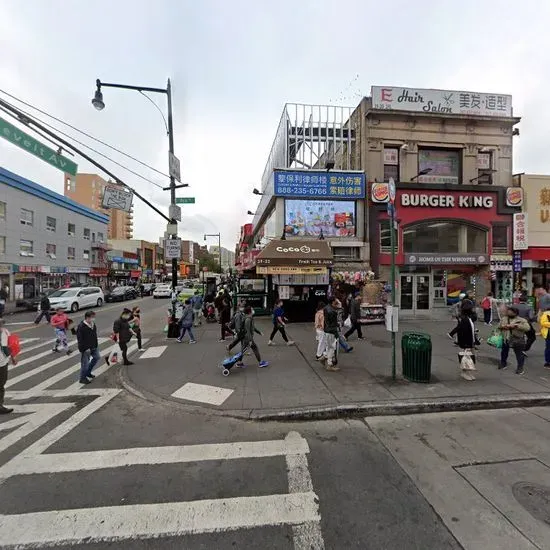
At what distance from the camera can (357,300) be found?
10.6m

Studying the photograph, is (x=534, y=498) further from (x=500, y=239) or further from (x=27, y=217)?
(x=27, y=217)

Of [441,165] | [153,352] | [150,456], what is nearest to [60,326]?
[153,352]

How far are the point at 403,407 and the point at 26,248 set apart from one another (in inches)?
1315

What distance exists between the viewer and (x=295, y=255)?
43.3 feet

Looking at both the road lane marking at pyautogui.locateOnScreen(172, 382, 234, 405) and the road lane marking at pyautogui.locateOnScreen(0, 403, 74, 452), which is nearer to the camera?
the road lane marking at pyautogui.locateOnScreen(0, 403, 74, 452)

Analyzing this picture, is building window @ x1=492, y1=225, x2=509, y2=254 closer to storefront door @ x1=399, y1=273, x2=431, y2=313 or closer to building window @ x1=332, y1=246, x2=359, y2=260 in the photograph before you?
storefront door @ x1=399, y1=273, x2=431, y2=313

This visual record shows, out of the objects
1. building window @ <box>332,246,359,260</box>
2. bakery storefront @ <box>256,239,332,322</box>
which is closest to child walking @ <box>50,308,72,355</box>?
bakery storefront @ <box>256,239,332,322</box>

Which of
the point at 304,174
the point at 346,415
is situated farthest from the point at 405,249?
the point at 346,415

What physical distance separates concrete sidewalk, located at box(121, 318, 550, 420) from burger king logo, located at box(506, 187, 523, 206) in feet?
32.7

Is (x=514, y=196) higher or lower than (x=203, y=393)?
higher

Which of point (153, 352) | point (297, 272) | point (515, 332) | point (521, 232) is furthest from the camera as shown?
point (521, 232)

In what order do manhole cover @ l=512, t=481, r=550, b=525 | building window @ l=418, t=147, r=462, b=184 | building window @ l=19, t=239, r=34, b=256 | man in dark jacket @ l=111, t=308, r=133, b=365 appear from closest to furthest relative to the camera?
manhole cover @ l=512, t=481, r=550, b=525 → man in dark jacket @ l=111, t=308, r=133, b=365 → building window @ l=418, t=147, r=462, b=184 → building window @ l=19, t=239, r=34, b=256

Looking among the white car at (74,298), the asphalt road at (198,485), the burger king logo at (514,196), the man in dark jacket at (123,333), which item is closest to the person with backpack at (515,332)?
the asphalt road at (198,485)

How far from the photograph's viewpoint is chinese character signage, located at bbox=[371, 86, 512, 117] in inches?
632
